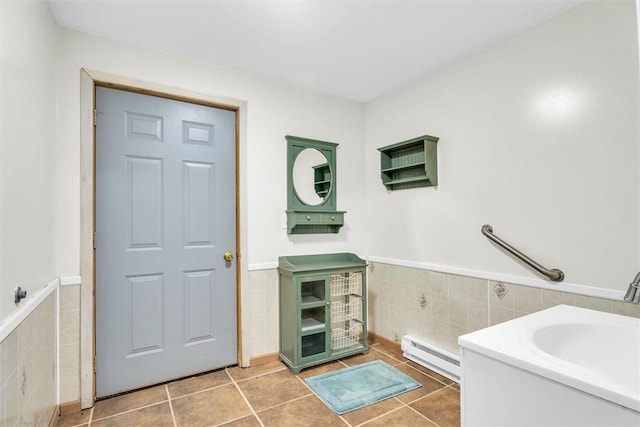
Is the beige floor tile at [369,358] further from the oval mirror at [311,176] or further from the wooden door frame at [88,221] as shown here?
the wooden door frame at [88,221]

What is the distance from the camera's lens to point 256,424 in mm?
1840

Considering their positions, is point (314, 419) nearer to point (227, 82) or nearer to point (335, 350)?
point (335, 350)

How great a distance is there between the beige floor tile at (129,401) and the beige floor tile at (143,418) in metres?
0.06

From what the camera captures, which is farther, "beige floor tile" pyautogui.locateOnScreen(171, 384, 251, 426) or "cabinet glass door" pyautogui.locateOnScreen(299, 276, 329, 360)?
"cabinet glass door" pyautogui.locateOnScreen(299, 276, 329, 360)

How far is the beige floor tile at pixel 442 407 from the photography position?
186cm

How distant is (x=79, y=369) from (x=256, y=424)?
1.16m

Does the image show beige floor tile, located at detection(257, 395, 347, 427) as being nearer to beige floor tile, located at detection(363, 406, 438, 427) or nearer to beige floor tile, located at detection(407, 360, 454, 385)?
beige floor tile, located at detection(363, 406, 438, 427)

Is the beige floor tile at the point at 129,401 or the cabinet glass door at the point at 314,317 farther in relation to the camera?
the cabinet glass door at the point at 314,317

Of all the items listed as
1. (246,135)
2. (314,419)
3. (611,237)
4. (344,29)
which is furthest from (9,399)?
(611,237)

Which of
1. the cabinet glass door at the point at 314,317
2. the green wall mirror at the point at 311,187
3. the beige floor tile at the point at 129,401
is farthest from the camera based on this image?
the green wall mirror at the point at 311,187

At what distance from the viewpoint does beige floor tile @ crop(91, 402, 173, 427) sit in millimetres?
1848

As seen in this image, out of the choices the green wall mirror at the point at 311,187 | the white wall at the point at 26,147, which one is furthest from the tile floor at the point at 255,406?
the green wall mirror at the point at 311,187

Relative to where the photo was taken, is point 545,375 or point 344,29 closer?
point 545,375

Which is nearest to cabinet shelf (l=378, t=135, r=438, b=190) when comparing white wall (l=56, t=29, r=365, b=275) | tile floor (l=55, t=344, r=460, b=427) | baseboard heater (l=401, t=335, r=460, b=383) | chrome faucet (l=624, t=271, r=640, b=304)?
white wall (l=56, t=29, r=365, b=275)
